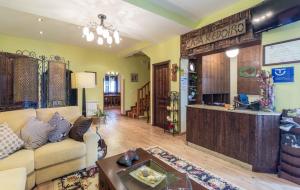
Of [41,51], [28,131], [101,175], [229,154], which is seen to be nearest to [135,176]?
[101,175]

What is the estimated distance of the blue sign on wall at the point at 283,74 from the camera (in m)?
2.46

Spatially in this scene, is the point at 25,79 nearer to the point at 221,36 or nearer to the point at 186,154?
the point at 186,154

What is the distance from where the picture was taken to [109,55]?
7.32m

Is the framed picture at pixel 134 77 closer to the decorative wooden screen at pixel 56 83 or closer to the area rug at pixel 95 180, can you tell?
the decorative wooden screen at pixel 56 83

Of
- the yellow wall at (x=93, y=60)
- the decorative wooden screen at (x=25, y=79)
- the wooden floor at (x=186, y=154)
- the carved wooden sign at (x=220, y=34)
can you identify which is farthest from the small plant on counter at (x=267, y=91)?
the yellow wall at (x=93, y=60)

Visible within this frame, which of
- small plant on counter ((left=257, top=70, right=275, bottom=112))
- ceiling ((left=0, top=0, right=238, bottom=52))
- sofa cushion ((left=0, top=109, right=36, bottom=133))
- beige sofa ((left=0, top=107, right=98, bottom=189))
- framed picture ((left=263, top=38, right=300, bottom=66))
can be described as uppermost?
ceiling ((left=0, top=0, right=238, bottom=52))

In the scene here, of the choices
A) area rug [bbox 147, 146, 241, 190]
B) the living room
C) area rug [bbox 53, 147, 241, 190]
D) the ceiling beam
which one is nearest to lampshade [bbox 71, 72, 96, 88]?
the living room

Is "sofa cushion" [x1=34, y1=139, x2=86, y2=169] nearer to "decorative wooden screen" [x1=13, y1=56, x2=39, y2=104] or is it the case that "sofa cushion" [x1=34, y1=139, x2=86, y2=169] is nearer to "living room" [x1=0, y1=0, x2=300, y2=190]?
"living room" [x1=0, y1=0, x2=300, y2=190]

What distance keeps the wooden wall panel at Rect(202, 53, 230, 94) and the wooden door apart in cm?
111

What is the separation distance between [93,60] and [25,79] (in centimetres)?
290

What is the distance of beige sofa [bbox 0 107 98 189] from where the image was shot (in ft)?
6.38

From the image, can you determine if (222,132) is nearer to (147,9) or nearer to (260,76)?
(260,76)

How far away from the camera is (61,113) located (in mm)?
2846

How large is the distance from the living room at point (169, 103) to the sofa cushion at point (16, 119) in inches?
0.6
